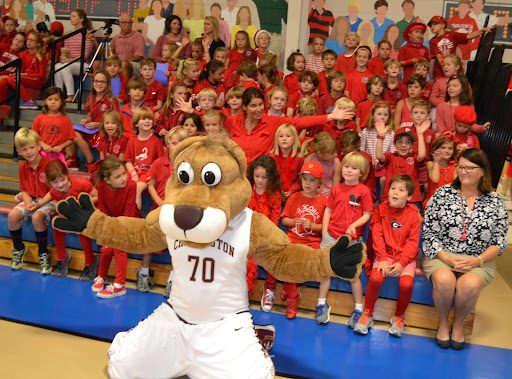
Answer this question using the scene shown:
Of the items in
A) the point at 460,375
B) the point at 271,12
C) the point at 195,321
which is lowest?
the point at 460,375

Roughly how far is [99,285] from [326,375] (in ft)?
6.34

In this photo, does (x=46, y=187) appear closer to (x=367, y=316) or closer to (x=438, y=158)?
(x=367, y=316)

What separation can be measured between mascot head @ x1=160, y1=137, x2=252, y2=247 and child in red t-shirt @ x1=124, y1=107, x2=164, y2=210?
2.30 m

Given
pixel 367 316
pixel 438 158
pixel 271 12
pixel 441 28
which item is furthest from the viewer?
pixel 271 12

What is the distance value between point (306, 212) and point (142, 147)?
1.71m

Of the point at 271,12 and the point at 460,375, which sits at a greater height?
the point at 271,12

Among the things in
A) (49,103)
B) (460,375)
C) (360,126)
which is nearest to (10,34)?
(49,103)

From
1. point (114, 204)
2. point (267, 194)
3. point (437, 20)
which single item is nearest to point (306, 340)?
point (267, 194)

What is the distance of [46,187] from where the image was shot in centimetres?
484

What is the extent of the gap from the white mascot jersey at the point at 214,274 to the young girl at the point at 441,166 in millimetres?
2297

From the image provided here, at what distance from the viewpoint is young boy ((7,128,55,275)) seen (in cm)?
467

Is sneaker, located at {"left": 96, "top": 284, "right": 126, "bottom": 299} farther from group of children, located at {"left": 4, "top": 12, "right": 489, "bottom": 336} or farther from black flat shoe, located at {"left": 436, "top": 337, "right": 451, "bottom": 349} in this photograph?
black flat shoe, located at {"left": 436, "top": 337, "right": 451, "bottom": 349}

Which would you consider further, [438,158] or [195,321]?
[438,158]

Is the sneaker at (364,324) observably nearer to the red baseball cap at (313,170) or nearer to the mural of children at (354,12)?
the red baseball cap at (313,170)
